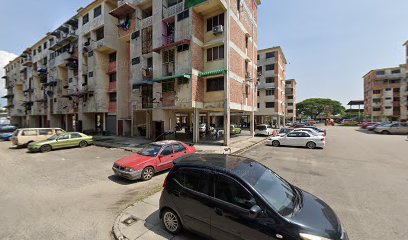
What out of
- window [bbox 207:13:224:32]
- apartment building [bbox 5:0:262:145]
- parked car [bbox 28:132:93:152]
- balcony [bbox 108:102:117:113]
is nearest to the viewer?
parked car [bbox 28:132:93:152]

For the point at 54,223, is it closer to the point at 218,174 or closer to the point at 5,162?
the point at 218,174

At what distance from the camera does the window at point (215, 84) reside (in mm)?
17119

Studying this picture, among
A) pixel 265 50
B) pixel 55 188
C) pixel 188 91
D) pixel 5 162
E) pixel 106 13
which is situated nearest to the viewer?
pixel 55 188

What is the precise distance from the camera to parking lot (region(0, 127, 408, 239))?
4.38 meters

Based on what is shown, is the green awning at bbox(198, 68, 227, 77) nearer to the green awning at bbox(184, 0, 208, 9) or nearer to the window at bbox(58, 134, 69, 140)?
the green awning at bbox(184, 0, 208, 9)

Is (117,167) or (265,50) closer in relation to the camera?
(117,167)

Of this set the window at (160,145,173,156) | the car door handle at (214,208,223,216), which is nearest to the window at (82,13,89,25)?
the window at (160,145,173,156)

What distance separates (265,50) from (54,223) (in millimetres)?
41574

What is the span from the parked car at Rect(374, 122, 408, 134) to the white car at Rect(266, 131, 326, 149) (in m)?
22.6

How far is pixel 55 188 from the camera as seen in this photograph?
6.95 meters

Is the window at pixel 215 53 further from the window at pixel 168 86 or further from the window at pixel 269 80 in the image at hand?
the window at pixel 269 80

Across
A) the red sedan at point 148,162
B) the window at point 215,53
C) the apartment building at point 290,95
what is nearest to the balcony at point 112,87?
the window at point 215,53

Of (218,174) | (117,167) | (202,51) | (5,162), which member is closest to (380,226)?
(218,174)

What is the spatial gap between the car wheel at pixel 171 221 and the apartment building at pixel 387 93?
2659 inches
